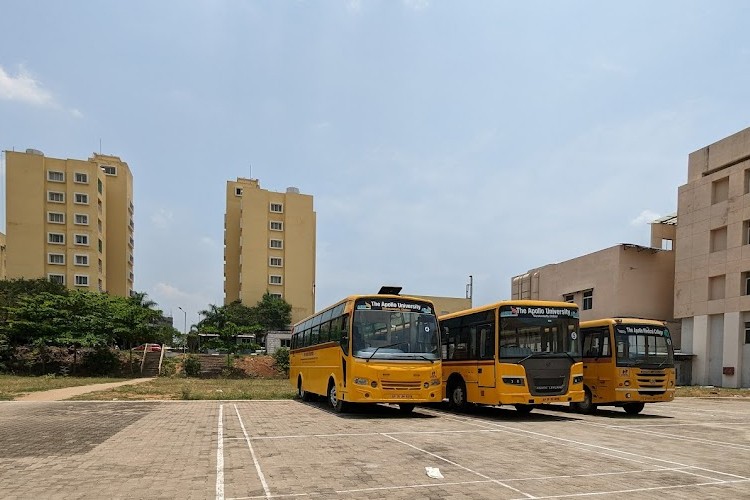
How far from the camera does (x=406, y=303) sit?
1403cm

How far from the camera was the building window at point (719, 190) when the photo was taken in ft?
118

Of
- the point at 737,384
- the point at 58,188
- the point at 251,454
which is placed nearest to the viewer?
the point at 251,454

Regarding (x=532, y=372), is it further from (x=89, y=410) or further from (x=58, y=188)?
(x=58, y=188)

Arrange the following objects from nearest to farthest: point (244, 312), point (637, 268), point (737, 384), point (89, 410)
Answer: point (89, 410), point (737, 384), point (637, 268), point (244, 312)

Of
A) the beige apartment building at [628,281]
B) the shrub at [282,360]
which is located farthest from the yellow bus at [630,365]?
the shrub at [282,360]

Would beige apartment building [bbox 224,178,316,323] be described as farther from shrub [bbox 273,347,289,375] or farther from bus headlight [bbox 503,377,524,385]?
bus headlight [bbox 503,377,524,385]

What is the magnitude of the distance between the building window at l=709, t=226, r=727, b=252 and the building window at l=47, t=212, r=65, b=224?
69.4m

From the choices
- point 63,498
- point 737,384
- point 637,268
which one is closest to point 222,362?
point 637,268

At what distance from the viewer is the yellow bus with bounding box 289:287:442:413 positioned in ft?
43.0

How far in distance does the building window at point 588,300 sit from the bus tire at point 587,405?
29147 millimetres

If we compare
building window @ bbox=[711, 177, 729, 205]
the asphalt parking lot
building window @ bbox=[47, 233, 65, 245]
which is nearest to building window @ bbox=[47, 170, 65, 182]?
building window @ bbox=[47, 233, 65, 245]

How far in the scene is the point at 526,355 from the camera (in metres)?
13.5

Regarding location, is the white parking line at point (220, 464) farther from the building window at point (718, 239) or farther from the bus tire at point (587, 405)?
the building window at point (718, 239)

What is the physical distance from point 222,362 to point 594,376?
3494 cm
